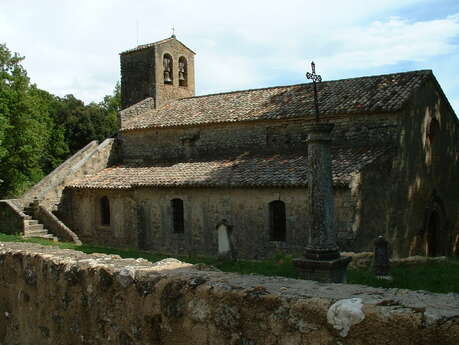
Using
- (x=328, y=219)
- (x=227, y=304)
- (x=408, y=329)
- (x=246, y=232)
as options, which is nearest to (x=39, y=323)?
(x=227, y=304)

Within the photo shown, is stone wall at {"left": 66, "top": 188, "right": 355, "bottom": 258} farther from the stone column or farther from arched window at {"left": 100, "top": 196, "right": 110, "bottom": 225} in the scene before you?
the stone column

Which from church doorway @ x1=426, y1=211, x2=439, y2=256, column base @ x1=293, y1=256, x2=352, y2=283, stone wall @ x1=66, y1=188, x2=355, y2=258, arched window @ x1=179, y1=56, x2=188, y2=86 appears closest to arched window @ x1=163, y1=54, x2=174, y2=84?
arched window @ x1=179, y1=56, x2=188, y2=86

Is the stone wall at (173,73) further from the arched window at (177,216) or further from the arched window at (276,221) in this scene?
the arched window at (276,221)

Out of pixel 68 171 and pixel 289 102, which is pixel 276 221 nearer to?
pixel 289 102

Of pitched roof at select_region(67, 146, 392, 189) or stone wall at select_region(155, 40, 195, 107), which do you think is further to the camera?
stone wall at select_region(155, 40, 195, 107)

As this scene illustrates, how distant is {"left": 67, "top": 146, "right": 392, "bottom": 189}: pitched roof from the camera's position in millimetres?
16416

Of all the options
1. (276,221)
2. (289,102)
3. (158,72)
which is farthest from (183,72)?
(276,221)

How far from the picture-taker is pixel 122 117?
25.8 metres

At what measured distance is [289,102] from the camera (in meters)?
21.0

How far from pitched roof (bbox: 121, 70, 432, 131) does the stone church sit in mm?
70

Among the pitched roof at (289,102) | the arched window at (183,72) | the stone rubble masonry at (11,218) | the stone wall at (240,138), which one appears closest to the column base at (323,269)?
the stone wall at (240,138)

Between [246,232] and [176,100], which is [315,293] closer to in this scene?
[246,232]

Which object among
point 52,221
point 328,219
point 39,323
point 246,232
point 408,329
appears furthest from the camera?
point 52,221

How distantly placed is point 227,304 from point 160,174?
18.3 metres
